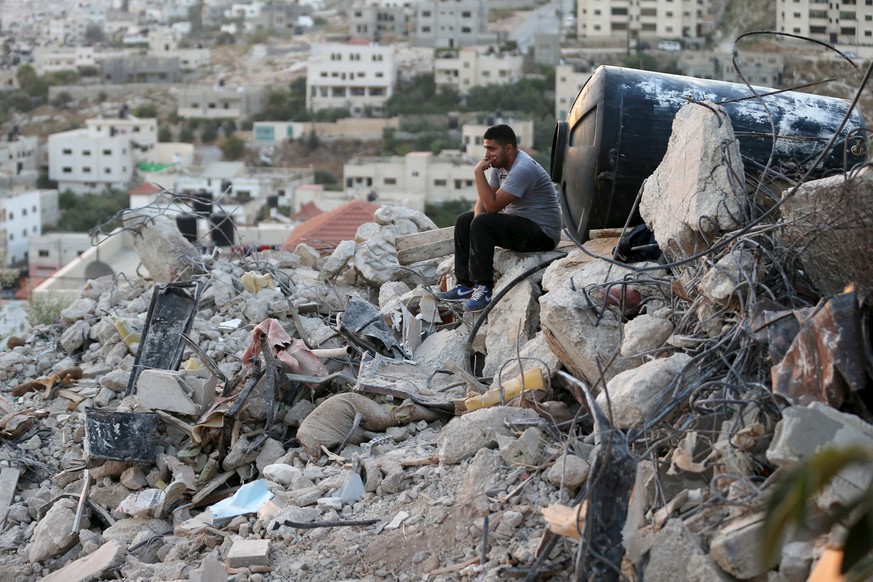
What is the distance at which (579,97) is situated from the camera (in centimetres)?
681

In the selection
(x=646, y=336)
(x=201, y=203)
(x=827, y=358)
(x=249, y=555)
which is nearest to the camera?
(x=827, y=358)

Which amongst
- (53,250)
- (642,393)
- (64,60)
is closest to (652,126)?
(642,393)

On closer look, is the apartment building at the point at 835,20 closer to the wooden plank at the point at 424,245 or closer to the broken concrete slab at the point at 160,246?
the wooden plank at the point at 424,245

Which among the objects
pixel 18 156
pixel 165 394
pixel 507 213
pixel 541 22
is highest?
pixel 507 213

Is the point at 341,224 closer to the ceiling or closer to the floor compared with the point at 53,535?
closer to the floor

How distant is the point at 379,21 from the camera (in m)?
88.9

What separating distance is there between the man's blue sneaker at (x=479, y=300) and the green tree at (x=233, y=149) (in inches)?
2085

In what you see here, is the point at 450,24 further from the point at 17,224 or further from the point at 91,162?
the point at 17,224

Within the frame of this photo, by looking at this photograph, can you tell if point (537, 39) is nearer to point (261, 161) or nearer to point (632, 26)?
point (632, 26)

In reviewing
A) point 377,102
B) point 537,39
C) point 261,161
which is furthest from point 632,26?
point 261,161

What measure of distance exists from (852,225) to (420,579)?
1.92 m

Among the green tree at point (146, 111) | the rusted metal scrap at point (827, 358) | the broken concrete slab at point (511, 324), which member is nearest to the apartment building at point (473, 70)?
the green tree at point (146, 111)

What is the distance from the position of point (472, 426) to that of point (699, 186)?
55.8 inches

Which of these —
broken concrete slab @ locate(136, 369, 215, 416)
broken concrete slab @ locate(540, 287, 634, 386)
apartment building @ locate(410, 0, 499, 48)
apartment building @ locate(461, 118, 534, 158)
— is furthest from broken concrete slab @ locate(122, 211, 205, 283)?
apartment building @ locate(410, 0, 499, 48)
